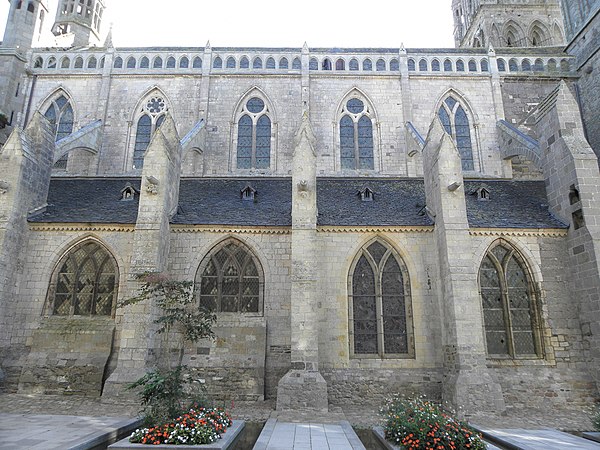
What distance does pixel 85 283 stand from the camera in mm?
15352

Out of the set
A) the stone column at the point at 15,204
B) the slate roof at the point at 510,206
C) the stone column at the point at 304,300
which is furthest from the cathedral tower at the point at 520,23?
the stone column at the point at 15,204

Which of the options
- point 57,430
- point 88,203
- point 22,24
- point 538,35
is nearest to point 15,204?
point 88,203

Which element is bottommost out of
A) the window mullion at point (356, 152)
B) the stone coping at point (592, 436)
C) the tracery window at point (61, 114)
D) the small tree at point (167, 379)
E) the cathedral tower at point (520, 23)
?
the stone coping at point (592, 436)

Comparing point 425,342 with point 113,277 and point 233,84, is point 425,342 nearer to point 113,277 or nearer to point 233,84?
point 113,277

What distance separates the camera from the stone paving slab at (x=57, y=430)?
8.19m

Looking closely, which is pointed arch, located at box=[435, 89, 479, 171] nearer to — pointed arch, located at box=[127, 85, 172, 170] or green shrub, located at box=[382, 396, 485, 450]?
pointed arch, located at box=[127, 85, 172, 170]

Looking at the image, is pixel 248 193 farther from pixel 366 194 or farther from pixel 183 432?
pixel 183 432

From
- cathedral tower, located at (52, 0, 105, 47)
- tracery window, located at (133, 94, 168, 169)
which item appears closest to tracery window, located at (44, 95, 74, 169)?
tracery window, located at (133, 94, 168, 169)

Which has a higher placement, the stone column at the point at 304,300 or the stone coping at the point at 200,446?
the stone column at the point at 304,300

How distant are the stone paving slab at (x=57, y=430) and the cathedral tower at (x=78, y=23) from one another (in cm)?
2526

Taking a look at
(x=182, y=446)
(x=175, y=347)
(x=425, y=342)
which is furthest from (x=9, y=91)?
(x=425, y=342)

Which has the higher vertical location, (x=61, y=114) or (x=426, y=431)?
(x=61, y=114)

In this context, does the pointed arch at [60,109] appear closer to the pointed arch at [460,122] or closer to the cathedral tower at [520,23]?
the pointed arch at [460,122]

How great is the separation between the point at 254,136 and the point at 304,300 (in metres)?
11.6
